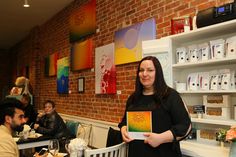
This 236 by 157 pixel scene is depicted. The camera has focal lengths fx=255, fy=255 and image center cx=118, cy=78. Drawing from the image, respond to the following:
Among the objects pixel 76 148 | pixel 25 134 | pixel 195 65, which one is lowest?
pixel 25 134

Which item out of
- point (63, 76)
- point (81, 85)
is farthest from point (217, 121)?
point (63, 76)

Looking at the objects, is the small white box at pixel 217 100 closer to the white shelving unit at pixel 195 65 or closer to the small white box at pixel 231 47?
the white shelving unit at pixel 195 65

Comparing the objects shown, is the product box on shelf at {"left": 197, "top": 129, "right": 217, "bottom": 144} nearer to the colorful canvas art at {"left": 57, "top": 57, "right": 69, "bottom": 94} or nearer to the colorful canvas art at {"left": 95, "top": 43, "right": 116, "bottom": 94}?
Result: the colorful canvas art at {"left": 95, "top": 43, "right": 116, "bottom": 94}

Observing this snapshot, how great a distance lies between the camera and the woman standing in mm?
1827

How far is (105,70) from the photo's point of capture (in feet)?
13.9

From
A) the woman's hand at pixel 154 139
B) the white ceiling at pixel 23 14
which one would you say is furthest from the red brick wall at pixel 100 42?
the woman's hand at pixel 154 139

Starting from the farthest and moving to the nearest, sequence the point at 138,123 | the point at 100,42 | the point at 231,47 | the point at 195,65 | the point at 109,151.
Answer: the point at 100,42, the point at 195,65, the point at 231,47, the point at 109,151, the point at 138,123

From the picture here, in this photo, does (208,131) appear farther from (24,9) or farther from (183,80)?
(24,9)

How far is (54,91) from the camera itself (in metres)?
6.39

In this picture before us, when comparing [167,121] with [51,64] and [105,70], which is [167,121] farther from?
[51,64]

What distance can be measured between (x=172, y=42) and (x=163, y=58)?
0.21 meters

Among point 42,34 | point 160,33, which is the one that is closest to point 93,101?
point 160,33

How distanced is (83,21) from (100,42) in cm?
86

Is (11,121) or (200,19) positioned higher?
(200,19)
